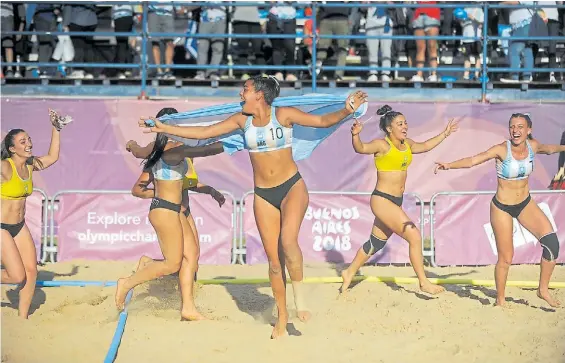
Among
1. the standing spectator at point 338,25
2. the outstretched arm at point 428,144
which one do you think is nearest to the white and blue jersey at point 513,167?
the outstretched arm at point 428,144

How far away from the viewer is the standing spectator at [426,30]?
43.5ft

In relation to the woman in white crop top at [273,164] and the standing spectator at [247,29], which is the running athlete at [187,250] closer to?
the woman in white crop top at [273,164]

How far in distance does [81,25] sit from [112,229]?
3.50 m

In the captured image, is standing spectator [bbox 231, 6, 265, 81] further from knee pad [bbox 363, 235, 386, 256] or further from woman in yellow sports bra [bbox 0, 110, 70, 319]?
woman in yellow sports bra [bbox 0, 110, 70, 319]

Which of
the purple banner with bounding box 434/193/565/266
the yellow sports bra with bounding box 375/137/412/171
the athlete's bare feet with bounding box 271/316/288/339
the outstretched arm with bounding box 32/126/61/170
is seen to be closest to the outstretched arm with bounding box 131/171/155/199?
the outstretched arm with bounding box 32/126/61/170

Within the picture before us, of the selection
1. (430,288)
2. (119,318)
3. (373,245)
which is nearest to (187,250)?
(119,318)

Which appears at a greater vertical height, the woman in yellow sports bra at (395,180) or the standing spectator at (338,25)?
the standing spectator at (338,25)

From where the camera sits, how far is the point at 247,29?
13406 mm

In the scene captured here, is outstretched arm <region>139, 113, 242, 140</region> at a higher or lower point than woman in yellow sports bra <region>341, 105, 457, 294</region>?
higher

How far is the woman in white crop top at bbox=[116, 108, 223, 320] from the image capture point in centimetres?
830

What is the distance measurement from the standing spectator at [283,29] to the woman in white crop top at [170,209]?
529 centimetres

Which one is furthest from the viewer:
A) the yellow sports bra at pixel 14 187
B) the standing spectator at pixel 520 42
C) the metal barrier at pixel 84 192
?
the standing spectator at pixel 520 42

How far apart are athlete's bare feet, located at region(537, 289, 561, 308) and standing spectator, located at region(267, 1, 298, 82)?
18.5ft

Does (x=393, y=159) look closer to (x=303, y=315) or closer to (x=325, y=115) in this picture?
(x=325, y=115)
